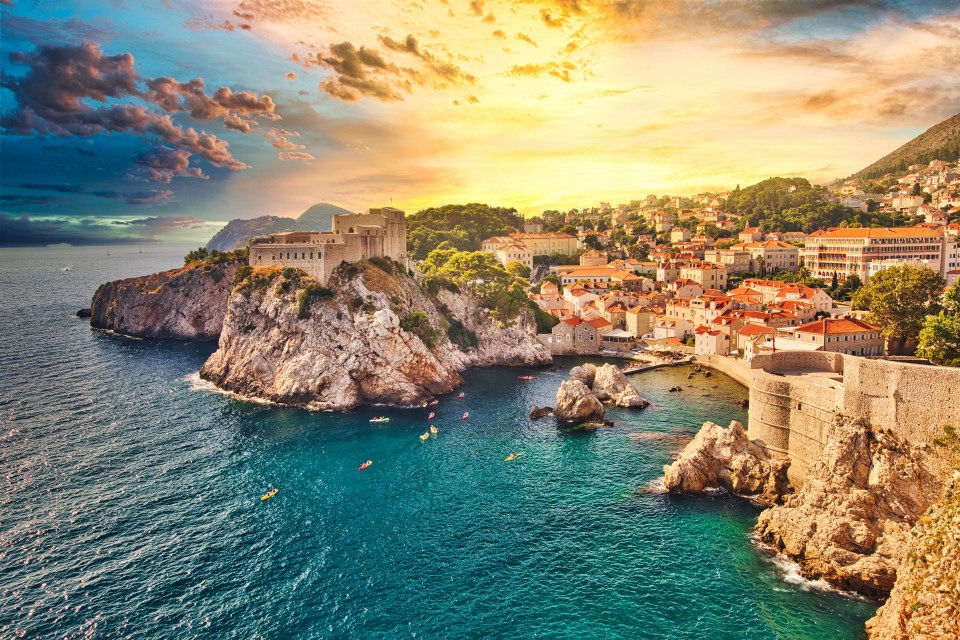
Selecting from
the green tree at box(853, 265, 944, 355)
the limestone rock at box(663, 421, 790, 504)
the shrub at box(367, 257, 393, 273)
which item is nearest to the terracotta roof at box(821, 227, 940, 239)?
the green tree at box(853, 265, 944, 355)

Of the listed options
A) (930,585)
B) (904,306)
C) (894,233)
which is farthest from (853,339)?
(894,233)

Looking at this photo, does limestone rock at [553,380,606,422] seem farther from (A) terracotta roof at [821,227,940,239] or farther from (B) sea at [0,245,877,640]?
(A) terracotta roof at [821,227,940,239]

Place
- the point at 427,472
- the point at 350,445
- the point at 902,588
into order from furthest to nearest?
the point at 350,445
the point at 427,472
the point at 902,588

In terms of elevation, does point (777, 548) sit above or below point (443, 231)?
below

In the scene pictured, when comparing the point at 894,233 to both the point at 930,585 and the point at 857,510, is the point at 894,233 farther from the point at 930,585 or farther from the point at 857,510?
the point at 930,585

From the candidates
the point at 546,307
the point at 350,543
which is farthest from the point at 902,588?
the point at 546,307

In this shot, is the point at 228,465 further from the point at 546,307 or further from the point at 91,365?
→ the point at 546,307

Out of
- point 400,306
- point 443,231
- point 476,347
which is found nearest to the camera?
point 400,306
